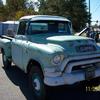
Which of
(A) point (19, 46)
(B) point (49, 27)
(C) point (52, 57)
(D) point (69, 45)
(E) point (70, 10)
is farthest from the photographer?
(E) point (70, 10)

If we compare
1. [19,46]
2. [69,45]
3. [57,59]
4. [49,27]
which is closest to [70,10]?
[49,27]

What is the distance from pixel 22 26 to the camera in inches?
328

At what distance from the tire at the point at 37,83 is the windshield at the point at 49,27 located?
1481 mm

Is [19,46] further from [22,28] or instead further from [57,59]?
[57,59]

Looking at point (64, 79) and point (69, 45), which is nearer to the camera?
point (64, 79)

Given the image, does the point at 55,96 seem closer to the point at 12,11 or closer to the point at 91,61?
the point at 91,61

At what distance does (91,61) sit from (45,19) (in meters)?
2.23

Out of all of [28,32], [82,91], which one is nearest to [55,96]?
[82,91]

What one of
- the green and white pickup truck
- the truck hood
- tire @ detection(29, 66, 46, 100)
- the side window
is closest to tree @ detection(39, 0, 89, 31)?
the side window

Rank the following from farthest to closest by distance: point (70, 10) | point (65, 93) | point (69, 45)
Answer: point (70, 10), point (65, 93), point (69, 45)

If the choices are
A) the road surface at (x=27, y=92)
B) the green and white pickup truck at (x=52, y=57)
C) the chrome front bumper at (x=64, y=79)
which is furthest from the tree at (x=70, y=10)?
the chrome front bumper at (x=64, y=79)

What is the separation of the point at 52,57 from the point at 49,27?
2358 millimetres

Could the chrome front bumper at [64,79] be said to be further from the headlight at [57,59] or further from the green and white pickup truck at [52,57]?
the headlight at [57,59]

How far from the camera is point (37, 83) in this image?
668 cm
